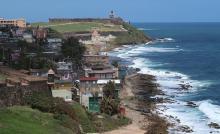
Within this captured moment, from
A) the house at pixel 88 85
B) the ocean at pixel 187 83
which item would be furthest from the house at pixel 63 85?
the ocean at pixel 187 83

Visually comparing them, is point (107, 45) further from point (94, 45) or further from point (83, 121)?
point (83, 121)

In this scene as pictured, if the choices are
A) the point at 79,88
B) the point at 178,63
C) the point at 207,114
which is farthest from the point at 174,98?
the point at 178,63

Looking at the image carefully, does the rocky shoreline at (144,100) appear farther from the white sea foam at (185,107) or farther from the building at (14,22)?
the building at (14,22)

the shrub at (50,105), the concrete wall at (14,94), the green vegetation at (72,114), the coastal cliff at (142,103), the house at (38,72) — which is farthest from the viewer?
the house at (38,72)

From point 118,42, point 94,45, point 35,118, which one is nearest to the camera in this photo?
point 35,118

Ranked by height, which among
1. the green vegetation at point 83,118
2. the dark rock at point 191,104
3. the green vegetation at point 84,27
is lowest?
the dark rock at point 191,104

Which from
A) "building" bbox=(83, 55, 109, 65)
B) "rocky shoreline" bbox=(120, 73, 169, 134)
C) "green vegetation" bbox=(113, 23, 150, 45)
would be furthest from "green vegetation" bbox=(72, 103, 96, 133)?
"green vegetation" bbox=(113, 23, 150, 45)

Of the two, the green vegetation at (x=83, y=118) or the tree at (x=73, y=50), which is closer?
the green vegetation at (x=83, y=118)

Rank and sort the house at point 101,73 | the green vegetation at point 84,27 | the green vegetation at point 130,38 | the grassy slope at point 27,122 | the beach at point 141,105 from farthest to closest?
1. the green vegetation at point 84,27
2. the green vegetation at point 130,38
3. the house at point 101,73
4. the beach at point 141,105
5. the grassy slope at point 27,122
